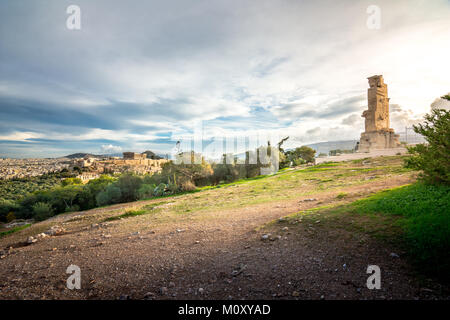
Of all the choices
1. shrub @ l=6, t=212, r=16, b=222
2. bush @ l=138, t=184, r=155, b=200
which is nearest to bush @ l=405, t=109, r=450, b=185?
bush @ l=138, t=184, r=155, b=200

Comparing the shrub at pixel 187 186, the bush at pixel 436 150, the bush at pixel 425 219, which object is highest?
the bush at pixel 436 150

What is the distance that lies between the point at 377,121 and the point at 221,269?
30.9 metres

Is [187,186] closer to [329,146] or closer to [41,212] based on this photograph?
[41,212]

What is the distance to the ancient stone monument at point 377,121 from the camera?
2634 centimetres

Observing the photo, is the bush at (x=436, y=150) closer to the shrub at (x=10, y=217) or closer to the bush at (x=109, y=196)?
the bush at (x=109, y=196)

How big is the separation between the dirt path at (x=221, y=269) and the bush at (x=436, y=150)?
9.54ft

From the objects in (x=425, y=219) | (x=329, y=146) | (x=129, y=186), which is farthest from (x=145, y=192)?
(x=329, y=146)

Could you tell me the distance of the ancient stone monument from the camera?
26.3 m

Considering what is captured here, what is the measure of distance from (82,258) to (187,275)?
3.34 metres

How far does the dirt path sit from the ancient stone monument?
2735 centimetres

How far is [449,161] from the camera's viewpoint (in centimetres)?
482

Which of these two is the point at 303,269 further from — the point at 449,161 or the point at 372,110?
the point at 372,110

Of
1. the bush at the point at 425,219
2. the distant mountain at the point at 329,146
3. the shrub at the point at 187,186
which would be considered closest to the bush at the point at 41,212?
the shrub at the point at 187,186
